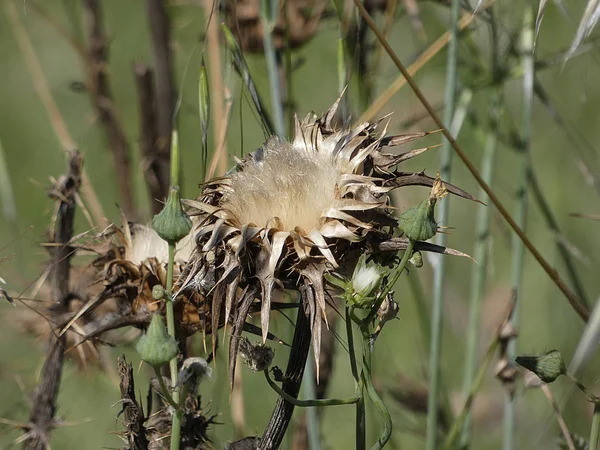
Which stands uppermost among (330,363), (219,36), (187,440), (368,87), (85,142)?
(85,142)

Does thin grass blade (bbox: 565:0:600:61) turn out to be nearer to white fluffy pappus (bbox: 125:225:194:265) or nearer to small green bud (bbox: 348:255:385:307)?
small green bud (bbox: 348:255:385:307)

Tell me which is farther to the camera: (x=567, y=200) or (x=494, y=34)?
(x=567, y=200)

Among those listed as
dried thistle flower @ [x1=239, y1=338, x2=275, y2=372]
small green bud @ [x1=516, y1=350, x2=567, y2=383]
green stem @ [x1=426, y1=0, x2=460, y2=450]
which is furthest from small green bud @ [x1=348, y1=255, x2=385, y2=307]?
green stem @ [x1=426, y1=0, x2=460, y2=450]

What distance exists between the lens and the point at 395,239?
0.78 meters

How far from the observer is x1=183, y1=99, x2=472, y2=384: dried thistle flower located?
0.76m

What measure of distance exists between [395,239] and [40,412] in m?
0.64

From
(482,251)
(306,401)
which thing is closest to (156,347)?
(306,401)

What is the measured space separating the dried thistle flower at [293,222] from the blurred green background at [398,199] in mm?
409

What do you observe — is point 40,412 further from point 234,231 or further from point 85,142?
point 85,142

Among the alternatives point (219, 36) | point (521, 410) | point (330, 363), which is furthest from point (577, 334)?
point (219, 36)

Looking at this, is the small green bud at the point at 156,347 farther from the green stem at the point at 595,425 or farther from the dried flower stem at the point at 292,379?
the green stem at the point at 595,425

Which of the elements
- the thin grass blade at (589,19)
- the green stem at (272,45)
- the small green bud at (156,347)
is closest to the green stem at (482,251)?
the green stem at (272,45)

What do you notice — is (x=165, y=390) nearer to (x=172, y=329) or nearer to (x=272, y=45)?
(x=172, y=329)

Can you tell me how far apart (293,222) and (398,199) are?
919 mm
